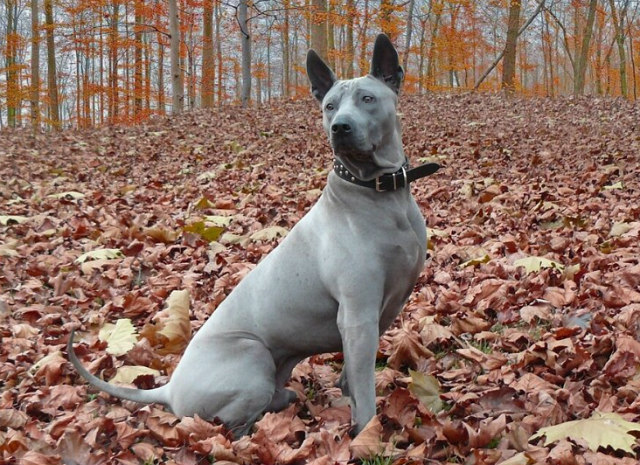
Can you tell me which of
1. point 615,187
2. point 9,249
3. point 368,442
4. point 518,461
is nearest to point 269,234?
point 9,249

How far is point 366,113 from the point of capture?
2.91 meters

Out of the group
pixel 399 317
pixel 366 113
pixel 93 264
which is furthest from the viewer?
pixel 93 264

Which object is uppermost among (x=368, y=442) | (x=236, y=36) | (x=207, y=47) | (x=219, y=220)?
(x=236, y=36)

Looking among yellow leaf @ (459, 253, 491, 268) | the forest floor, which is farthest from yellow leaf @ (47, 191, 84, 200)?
yellow leaf @ (459, 253, 491, 268)

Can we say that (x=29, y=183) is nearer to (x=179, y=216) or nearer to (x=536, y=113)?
(x=179, y=216)

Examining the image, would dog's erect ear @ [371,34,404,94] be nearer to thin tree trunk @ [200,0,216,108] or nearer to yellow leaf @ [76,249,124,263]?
yellow leaf @ [76,249,124,263]

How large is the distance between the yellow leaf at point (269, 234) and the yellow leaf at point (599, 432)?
3.91 meters

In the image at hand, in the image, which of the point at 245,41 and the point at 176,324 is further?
the point at 245,41

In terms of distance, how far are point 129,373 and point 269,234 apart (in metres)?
2.69

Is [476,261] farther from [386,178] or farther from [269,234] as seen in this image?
[386,178]

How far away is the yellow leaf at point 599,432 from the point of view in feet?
8.02

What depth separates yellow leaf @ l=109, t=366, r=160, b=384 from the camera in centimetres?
379

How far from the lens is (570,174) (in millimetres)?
8148

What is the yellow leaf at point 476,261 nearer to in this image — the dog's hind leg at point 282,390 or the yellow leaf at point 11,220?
the dog's hind leg at point 282,390
